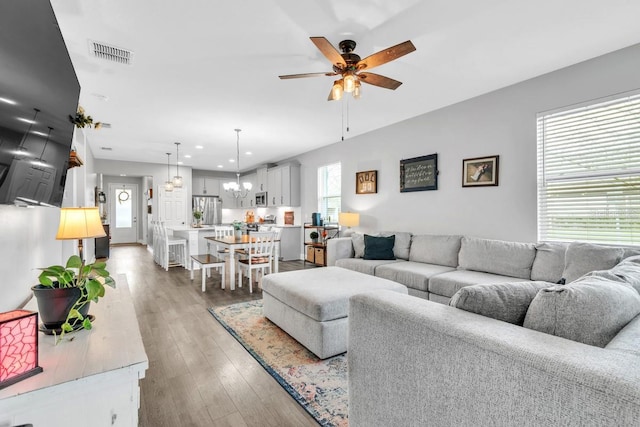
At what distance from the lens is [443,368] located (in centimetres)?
109

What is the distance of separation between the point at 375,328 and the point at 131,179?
12.1m

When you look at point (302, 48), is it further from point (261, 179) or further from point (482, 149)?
point (261, 179)

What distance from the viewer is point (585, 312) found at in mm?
997

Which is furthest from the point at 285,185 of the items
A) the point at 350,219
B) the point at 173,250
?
the point at 173,250

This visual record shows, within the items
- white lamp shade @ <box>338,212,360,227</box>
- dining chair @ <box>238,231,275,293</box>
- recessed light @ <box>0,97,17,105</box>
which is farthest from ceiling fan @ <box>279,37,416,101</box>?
white lamp shade @ <box>338,212,360,227</box>

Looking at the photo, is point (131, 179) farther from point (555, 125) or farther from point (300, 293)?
point (555, 125)

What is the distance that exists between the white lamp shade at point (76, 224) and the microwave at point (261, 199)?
681 centimetres

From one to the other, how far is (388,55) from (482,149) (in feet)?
7.66

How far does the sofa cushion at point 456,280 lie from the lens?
3.09m

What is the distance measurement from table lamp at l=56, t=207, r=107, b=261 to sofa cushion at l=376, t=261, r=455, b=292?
3.06 metres

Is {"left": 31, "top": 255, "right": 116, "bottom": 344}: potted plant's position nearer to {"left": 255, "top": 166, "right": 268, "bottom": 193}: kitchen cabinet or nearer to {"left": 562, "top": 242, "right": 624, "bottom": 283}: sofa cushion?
{"left": 562, "top": 242, "right": 624, "bottom": 283}: sofa cushion

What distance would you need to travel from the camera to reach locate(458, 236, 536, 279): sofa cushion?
10.6 feet

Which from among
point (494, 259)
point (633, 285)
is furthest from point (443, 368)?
point (494, 259)

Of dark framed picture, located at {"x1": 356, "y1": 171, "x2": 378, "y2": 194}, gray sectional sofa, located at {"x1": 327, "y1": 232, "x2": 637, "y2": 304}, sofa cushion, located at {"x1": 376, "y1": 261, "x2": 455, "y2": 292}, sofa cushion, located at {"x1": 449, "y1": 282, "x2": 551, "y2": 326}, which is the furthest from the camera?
dark framed picture, located at {"x1": 356, "y1": 171, "x2": 378, "y2": 194}
